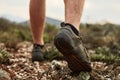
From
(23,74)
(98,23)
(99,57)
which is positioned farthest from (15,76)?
(98,23)

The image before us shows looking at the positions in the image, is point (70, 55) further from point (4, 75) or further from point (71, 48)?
point (4, 75)

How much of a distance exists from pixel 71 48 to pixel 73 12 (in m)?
0.37

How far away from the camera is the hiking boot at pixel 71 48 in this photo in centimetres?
367

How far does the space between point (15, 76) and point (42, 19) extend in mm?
1357

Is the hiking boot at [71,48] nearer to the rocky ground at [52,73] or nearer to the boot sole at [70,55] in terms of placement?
the boot sole at [70,55]

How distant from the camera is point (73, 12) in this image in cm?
395

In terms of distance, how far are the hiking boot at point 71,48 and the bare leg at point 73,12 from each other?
0.26 ft

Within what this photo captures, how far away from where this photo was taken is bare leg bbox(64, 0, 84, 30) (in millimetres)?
3941

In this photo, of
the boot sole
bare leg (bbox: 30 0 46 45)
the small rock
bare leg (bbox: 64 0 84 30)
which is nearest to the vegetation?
bare leg (bbox: 30 0 46 45)

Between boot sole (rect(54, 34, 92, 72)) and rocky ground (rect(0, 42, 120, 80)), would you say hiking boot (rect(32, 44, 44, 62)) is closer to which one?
rocky ground (rect(0, 42, 120, 80))

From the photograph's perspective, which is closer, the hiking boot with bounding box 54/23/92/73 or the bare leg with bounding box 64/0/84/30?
the hiking boot with bounding box 54/23/92/73

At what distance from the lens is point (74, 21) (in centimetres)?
395

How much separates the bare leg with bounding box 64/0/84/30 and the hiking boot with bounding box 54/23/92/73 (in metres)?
0.08

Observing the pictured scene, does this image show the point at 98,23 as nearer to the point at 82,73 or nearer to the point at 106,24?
the point at 106,24
